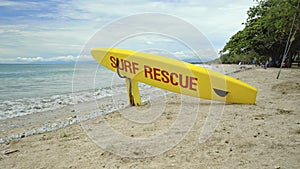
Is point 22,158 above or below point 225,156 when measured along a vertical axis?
below

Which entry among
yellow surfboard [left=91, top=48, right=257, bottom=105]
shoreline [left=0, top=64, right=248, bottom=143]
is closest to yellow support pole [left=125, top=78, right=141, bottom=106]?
yellow surfboard [left=91, top=48, right=257, bottom=105]

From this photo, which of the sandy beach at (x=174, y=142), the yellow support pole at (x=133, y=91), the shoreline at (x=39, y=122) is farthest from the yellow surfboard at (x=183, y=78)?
the shoreline at (x=39, y=122)

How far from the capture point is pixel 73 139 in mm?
3256

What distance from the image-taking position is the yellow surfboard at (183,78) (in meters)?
4.83

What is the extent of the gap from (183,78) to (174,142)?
224 cm

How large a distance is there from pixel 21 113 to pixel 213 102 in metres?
4.71

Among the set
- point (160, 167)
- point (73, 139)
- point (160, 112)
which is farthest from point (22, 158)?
point (160, 112)

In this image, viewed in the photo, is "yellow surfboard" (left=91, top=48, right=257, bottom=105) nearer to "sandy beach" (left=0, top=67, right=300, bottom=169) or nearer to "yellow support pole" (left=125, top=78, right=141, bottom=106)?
"yellow support pole" (left=125, top=78, right=141, bottom=106)

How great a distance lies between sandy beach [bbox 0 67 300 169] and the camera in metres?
2.28

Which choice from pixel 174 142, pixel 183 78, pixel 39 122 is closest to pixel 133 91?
pixel 183 78

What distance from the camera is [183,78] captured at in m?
4.87

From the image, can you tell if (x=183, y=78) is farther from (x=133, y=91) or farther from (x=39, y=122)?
(x=39, y=122)

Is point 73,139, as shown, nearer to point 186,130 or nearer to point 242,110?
point 186,130

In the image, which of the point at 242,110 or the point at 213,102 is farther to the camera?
the point at 213,102
